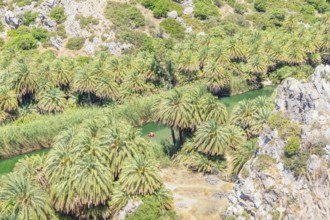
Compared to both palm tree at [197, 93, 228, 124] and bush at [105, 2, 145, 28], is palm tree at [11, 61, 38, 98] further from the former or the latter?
bush at [105, 2, 145, 28]

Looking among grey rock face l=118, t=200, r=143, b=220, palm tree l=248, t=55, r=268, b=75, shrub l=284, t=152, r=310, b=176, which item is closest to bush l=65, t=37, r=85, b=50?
palm tree l=248, t=55, r=268, b=75

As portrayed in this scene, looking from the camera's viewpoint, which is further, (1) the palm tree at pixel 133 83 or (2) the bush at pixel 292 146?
(1) the palm tree at pixel 133 83

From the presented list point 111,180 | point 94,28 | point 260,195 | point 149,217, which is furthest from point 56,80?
point 260,195

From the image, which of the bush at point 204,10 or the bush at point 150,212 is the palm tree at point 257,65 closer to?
the bush at point 204,10

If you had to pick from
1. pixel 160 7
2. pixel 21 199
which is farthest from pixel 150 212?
pixel 160 7

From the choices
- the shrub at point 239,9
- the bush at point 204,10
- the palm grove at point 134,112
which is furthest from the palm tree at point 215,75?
the shrub at point 239,9
